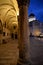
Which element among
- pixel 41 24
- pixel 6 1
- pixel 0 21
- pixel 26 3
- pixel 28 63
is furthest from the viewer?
pixel 41 24

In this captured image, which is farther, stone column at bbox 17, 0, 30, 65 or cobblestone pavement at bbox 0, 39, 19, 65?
cobblestone pavement at bbox 0, 39, 19, 65

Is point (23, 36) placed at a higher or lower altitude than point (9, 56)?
higher

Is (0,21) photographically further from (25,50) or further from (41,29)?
(41,29)

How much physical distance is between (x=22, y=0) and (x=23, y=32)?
4.03 feet

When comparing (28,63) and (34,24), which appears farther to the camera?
(34,24)

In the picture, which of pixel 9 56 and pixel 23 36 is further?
pixel 9 56

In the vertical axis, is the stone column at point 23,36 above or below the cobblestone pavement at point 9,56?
above

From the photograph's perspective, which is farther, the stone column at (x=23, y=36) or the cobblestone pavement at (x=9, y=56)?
the cobblestone pavement at (x=9, y=56)

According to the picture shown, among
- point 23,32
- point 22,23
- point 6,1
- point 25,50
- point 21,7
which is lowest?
point 25,50

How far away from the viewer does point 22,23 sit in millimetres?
5000

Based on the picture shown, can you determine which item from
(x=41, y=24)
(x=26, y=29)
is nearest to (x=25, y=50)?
(x=26, y=29)

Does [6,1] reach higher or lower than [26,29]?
higher

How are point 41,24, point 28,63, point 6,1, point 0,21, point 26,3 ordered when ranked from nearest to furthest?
point 28,63 → point 26,3 → point 6,1 → point 0,21 → point 41,24

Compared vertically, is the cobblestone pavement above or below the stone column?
below
